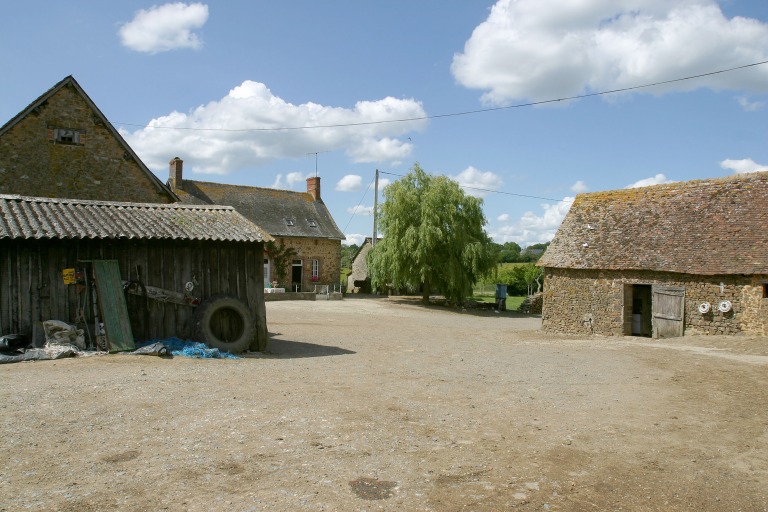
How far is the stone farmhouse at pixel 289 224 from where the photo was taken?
37.9 metres

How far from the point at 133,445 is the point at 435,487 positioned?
3.31 metres

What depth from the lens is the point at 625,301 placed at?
21797 mm

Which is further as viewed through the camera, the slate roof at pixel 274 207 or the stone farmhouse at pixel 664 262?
the slate roof at pixel 274 207

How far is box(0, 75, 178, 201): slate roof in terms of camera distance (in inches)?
716

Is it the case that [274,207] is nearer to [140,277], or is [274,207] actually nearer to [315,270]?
[315,270]

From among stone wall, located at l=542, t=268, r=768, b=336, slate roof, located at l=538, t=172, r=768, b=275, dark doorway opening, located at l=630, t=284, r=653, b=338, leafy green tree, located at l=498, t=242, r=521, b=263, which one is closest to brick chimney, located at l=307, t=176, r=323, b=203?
slate roof, located at l=538, t=172, r=768, b=275

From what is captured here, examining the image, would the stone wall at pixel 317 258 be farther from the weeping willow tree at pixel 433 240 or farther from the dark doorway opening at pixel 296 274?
the weeping willow tree at pixel 433 240

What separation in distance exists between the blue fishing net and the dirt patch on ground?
0.52 metres

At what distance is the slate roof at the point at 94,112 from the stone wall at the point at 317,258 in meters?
18.1

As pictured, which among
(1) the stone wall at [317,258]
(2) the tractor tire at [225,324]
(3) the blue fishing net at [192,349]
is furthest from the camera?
(1) the stone wall at [317,258]

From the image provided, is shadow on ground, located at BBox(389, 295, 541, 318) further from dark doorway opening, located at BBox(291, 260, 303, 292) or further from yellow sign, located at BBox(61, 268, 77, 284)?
yellow sign, located at BBox(61, 268, 77, 284)

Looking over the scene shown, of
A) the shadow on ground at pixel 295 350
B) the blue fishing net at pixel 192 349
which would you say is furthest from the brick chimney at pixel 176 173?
the blue fishing net at pixel 192 349

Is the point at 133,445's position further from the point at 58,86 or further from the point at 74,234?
the point at 58,86

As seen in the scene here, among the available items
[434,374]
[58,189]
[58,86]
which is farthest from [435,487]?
[58,86]
